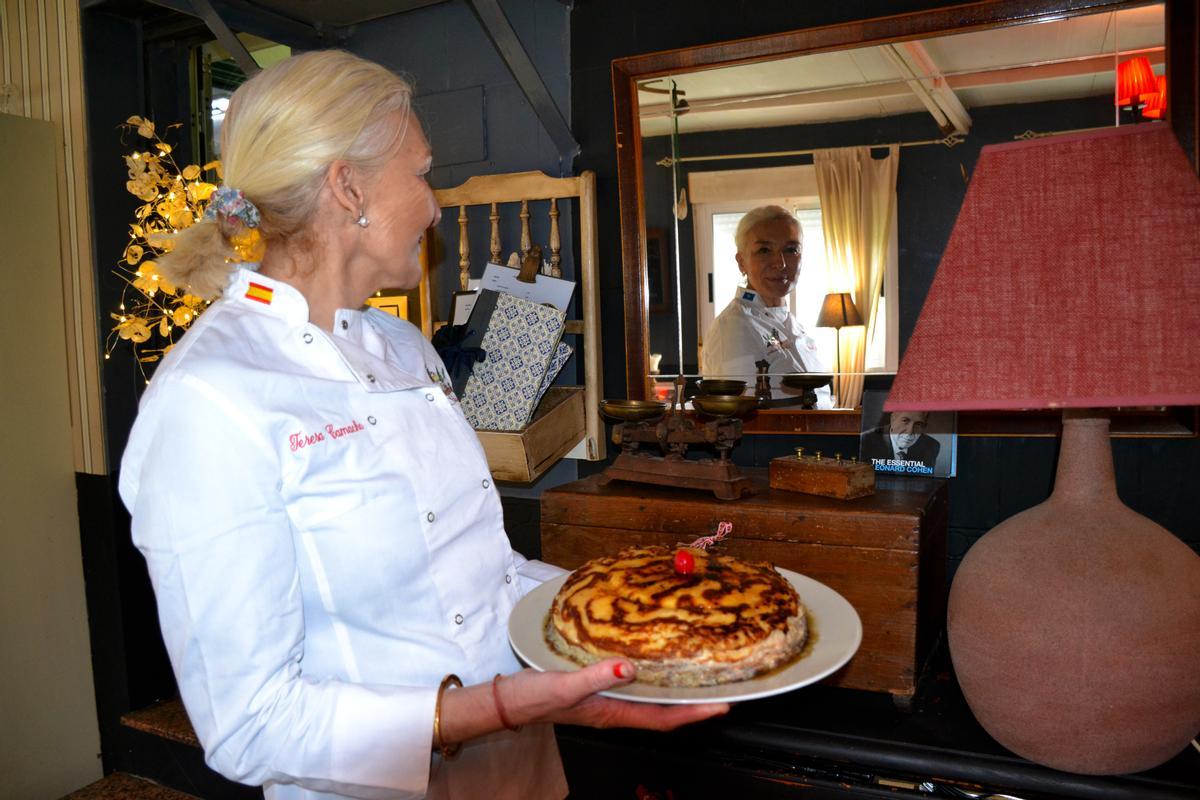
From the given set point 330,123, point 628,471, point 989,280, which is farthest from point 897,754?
point 330,123

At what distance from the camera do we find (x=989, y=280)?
3.88ft

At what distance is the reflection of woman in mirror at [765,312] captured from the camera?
221cm

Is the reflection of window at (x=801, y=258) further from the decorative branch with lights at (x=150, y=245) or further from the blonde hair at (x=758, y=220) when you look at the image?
the decorative branch with lights at (x=150, y=245)

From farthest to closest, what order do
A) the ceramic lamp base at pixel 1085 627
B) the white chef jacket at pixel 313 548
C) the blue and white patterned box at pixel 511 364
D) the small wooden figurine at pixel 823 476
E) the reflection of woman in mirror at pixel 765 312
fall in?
the blue and white patterned box at pixel 511 364
the reflection of woman in mirror at pixel 765 312
the small wooden figurine at pixel 823 476
the ceramic lamp base at pixel 1085 627
the white chef jacket at pixel 313 548

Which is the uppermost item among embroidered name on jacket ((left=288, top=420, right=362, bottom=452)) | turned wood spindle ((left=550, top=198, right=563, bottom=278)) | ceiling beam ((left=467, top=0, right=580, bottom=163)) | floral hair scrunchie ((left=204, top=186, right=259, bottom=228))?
ceiling beam ((left=467, top=0, right=580, bottom=163))

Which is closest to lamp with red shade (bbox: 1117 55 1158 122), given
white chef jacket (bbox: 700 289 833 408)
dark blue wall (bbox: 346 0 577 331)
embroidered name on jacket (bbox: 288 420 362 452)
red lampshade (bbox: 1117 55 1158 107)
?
red lampshade (bbox: 1117 55 1158 107)

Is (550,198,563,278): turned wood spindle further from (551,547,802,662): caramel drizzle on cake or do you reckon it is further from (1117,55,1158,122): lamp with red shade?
(1117,55,1158,122): lamp with red shade

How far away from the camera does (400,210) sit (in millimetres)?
1333

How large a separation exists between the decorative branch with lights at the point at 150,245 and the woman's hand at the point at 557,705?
5.80 feet

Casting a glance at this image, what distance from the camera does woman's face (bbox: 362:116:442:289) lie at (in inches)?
51.7

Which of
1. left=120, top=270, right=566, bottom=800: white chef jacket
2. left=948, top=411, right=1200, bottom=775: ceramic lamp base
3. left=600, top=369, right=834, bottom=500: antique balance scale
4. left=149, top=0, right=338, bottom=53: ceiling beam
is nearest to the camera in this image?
left=120, top=270, right=566, bottom=800: white chef jacket

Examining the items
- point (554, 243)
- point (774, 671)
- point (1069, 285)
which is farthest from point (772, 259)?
point (774, 671)

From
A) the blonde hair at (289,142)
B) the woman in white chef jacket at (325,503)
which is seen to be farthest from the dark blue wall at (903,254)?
the blonde hair at (289,142)

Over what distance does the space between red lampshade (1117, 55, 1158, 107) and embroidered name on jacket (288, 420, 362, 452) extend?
176 centimetres
